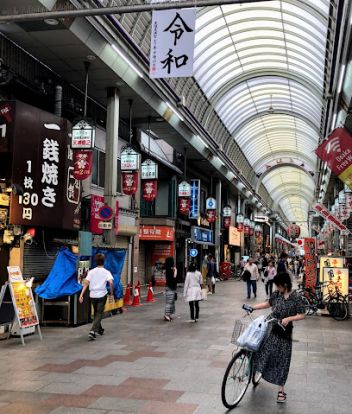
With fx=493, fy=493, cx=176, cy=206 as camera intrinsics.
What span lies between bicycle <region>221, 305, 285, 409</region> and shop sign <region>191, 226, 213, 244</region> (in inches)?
950

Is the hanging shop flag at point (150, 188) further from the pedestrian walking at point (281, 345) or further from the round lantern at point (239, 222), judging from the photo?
the round lantern at point (239, 222)

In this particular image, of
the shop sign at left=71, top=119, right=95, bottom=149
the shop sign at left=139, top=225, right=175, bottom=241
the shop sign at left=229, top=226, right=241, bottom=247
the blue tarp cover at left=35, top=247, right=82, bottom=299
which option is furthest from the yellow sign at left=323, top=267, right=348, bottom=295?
the shop sign at left=229, top=226, right=241, bottom=247

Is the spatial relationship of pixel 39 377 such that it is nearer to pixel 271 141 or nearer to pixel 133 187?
pixel 133 187

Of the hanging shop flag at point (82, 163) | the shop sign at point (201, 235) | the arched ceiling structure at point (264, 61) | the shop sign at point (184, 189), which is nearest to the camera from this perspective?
the hanging shop flag at point (82, 163)

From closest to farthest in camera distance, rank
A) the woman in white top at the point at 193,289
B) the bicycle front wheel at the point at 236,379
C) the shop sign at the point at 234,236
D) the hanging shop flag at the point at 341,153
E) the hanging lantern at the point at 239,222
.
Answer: the bicycle front wheel at the point at 236,379
the woman in white top at the point at 193,289
the hanging shop flag at the point at 341,153
the shop sign at the point at 234,236
the hanging lantern at the point at 239,222

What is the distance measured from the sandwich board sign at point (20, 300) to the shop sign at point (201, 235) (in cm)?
2044

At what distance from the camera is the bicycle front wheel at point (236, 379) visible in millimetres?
5484

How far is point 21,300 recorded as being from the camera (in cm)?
972

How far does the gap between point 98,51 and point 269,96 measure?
2134cm

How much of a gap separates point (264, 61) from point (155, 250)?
11520 millimetres

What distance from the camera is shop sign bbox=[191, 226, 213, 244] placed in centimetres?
3016

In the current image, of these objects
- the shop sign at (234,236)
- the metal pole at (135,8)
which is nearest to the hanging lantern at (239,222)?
the shop sign at (234,236)

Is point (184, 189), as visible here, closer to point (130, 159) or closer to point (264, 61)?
point (264, 61)

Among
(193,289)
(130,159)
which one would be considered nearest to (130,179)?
(130,159)
